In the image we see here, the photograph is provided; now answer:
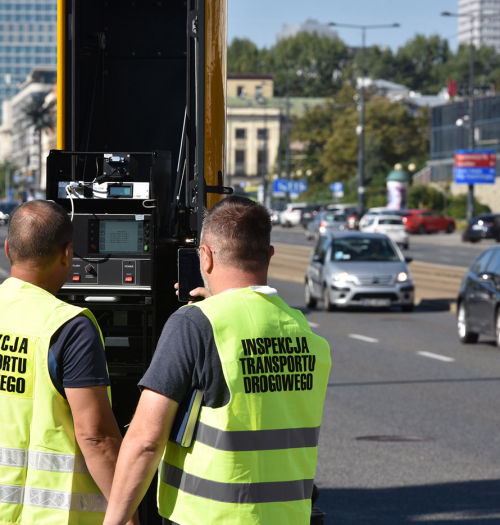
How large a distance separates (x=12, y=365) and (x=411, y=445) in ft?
23.4

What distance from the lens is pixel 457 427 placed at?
1174cm

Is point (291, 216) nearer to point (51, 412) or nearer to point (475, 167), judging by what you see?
point (475, 167)

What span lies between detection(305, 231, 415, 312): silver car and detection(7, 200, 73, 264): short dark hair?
72.1 feet

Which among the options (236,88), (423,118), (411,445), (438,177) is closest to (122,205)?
(411,445)

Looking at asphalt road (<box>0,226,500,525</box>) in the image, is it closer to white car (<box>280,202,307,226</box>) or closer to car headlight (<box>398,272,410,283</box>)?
car headlight (<box>398,272,410,283</box>)

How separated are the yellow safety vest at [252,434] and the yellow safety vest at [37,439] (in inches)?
11.7

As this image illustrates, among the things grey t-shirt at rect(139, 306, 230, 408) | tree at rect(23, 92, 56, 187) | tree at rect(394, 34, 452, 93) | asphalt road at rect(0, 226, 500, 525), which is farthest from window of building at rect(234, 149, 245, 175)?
grey t-shirt at rect(139, 306, 230, 408)

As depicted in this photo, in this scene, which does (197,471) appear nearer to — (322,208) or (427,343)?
(427,343)

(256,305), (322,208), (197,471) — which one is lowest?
(322,208)

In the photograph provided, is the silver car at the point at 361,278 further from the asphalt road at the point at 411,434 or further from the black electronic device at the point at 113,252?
the black electronic device at the point at 113,252

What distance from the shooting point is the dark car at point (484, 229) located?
6719 centimetres

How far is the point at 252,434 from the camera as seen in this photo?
3789 millimetres

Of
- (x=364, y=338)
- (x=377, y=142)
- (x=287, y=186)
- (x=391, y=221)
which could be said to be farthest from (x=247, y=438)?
(x=377, y=142)

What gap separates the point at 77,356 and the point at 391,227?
5987 cm
